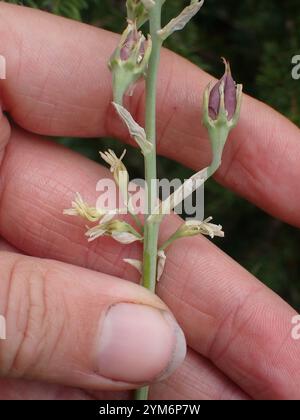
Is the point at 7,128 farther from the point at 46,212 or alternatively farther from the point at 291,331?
the point at 291,331

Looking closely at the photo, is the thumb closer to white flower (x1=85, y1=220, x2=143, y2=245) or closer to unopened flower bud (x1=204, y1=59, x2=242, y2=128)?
white flower (x1=85, y1=220, x2=143, y2=245)

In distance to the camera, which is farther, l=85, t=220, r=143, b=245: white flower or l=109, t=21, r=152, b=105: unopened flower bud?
l=85, t=220, r=143, b=245: white flower

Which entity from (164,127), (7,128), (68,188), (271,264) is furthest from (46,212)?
(271,264)

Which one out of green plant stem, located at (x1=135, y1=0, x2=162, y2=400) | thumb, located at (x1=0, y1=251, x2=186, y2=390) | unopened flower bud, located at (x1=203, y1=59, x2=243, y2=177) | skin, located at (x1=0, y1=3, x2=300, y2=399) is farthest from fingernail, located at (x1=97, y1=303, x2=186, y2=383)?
unopened flower bud, located at (x1=203, y1=59, x2=243, y2=177)

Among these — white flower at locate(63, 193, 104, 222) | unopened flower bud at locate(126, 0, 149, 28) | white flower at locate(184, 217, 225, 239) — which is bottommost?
white flower at locate(63, 193, 104, 222)

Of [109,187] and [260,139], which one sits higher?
[260,139]

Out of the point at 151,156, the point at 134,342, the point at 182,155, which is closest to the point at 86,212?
the point at 151,156
